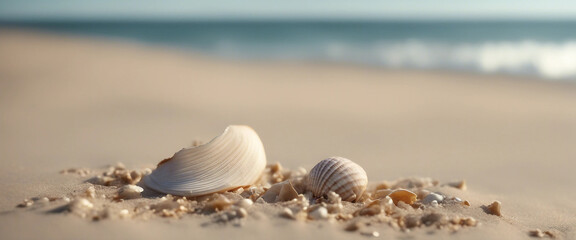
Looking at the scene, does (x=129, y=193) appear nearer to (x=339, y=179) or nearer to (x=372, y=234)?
(x=339, y=179)

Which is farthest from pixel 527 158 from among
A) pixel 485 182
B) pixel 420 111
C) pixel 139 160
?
pixel 139 160

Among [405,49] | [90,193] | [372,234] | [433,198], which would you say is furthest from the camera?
[405,49]

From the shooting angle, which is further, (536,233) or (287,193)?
(287,193)

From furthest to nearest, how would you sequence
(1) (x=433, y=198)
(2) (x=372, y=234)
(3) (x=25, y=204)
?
(1) (x=433, y=198)
(3) (x=25, y=204)
(2) (x=372, y=234)

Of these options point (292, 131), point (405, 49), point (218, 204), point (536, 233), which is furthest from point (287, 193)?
point (405, 49)

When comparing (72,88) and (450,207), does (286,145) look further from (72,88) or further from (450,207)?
(72,88)

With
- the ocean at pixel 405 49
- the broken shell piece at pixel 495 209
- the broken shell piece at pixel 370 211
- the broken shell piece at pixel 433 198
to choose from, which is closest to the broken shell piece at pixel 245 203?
the broken shell piece at pixel 370 211

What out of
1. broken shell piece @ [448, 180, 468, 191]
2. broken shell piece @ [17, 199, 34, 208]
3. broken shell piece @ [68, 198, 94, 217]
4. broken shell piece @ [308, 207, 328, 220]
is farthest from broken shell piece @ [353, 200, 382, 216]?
broken shell piece @ [17, 199, 34, 208]
